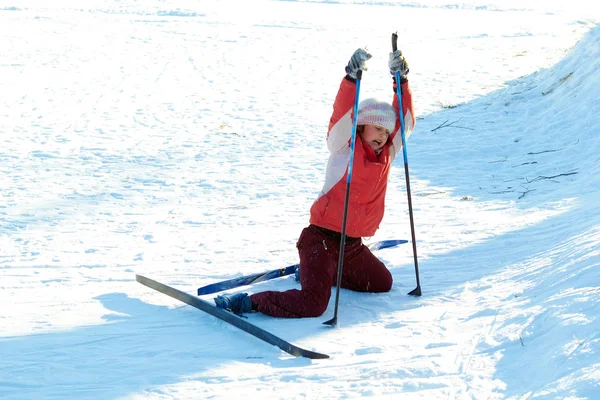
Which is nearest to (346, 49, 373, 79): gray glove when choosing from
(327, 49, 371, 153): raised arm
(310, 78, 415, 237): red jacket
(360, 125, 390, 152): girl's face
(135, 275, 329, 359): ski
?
(327, 49, 371, 153): raised arm

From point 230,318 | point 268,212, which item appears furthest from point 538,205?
point 230,318

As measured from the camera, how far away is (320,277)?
439 cm

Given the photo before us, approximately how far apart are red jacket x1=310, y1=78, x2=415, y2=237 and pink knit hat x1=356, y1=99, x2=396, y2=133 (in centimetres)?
11

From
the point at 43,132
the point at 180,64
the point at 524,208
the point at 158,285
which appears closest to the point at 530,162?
the point at 524,208

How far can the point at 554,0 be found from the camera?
22.3 meters

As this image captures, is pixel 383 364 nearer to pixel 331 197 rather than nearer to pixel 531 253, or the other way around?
pixel 331 197

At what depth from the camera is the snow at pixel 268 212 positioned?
142 inches

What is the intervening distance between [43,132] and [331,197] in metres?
5.84

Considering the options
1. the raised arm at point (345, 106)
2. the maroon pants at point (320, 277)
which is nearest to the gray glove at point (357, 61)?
the raised arm at point (345, 106)

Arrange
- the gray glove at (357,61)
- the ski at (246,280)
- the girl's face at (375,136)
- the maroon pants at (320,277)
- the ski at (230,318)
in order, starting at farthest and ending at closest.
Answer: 1. the ski at (246,280)
2. the girl's face at (375,136)
3. the maroon pants at (320,277)
4. the gray glove at (357,61)
5. the ski at (230,318)

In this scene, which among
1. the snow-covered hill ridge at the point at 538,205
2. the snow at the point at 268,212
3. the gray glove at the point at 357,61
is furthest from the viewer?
the gray glove at the point at 357,61

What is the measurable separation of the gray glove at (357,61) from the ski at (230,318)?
145 centimetres

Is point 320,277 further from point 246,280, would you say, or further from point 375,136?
Result: point 375,136

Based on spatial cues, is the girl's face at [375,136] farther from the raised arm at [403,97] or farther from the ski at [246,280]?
the ski at [246,280]
